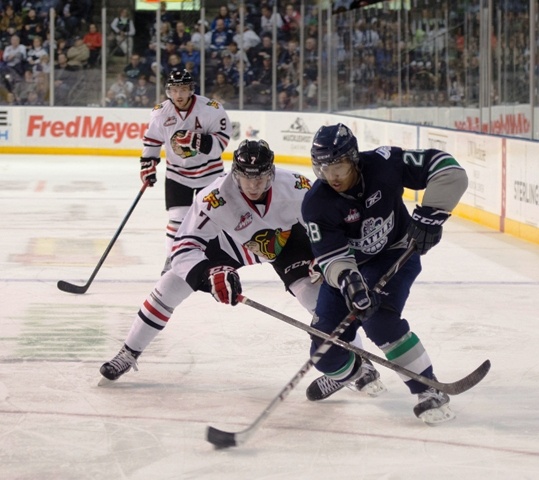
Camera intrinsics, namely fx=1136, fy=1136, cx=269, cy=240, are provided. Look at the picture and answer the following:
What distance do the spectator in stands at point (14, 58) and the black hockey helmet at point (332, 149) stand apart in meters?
12.2

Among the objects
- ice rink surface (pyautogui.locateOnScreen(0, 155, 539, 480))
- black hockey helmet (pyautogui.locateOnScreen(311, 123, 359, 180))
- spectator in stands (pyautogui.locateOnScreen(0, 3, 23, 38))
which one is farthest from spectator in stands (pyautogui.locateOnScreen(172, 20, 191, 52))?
black hockey helmet (pyautogui.locateOnScreen(311, 123, 359, 180))

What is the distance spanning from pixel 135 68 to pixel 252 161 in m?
11.1

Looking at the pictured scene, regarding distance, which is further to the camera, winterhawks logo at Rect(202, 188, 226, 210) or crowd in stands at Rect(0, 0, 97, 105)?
crowd in stands at Rect(0, 0, 97, 105)

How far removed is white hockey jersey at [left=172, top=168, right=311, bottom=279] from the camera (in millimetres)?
3598

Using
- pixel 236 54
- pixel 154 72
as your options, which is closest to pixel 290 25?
pixel 236 54

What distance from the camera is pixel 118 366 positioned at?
3.83 metres

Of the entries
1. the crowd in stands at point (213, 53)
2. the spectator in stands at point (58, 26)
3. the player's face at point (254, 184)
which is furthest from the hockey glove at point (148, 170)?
the spectator in stands at point (58, 26)

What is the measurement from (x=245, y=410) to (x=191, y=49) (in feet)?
36.2

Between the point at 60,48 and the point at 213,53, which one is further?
the point at 60,48

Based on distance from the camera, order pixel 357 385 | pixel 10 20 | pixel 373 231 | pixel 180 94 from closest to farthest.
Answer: pixel 373 231
pixel 357 385
pixel 180 94
pixel 10 20

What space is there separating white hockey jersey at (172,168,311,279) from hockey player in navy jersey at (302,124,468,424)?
0.33 meters

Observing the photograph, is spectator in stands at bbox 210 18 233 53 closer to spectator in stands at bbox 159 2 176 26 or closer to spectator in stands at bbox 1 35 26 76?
spectator in stands at bbox 159 2 176 26

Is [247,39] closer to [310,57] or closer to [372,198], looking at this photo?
[310,57]

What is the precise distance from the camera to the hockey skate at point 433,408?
3326 mm
